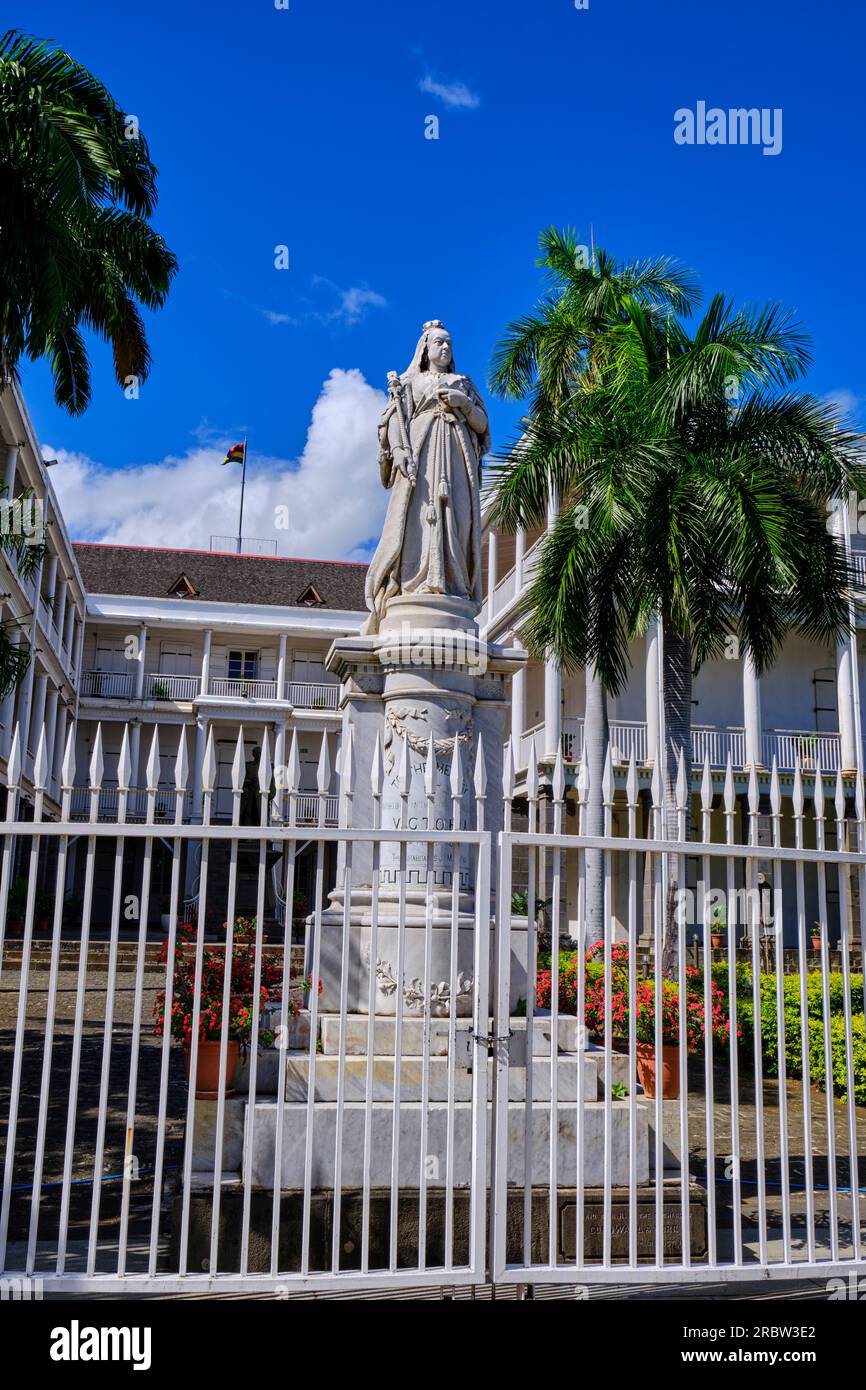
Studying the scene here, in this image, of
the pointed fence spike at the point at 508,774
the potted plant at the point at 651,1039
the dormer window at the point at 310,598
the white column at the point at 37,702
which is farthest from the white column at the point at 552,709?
the dormer window at the point at 310,598

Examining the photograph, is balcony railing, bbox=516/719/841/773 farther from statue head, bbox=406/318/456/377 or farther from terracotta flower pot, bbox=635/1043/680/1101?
statue head, bbox=406/318/456/377

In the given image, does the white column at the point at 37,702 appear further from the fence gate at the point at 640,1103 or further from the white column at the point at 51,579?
the fence gate at the point at 640,1103

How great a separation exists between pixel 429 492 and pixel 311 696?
32624mm

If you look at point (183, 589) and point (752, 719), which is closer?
point (752, 719)

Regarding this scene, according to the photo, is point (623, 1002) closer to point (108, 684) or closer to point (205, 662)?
point (205, 662)

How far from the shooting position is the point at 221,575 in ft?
138

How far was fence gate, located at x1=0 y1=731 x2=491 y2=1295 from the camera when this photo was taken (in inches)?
149

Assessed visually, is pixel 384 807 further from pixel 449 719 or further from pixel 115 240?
pixel 115 240

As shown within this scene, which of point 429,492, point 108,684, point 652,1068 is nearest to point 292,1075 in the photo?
point 429,492

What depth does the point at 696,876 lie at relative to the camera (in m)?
16.5

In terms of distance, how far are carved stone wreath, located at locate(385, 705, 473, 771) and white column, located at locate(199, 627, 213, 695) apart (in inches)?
1241

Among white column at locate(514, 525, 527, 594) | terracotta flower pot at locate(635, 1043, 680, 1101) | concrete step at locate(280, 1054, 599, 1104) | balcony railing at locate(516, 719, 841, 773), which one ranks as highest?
white column at locate(514, 525, 527, 594)

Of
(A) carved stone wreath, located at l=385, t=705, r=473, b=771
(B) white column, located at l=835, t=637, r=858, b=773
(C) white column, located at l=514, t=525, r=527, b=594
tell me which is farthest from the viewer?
(C) white column, located at l=514, t=525, r=527, b=594

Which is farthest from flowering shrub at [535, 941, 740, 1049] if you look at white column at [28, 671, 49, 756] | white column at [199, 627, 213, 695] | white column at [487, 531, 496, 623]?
white column at [199, 627, 213, 695]
